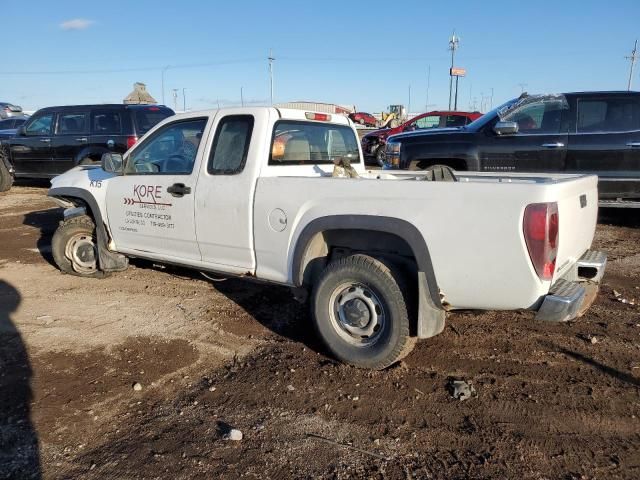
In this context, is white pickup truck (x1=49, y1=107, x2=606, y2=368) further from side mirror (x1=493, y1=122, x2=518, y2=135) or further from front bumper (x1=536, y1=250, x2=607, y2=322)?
side mirror (x1=493, y1=122, x2=518, y2=135)

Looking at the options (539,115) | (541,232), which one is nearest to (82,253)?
(541,232)

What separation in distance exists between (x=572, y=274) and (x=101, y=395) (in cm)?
329

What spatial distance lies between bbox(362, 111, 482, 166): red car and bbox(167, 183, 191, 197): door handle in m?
12.4

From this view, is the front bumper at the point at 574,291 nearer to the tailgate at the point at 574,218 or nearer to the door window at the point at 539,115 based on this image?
the tailgate at the point at 574,218

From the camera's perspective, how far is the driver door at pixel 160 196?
4.44m

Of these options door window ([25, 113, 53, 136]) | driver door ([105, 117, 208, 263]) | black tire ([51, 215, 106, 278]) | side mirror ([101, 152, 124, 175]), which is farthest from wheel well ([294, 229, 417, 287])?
door window ([25, 113, 53, 136])

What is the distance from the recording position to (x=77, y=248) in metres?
5.77

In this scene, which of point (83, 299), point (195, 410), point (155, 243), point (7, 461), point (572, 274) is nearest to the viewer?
point (7, 461)

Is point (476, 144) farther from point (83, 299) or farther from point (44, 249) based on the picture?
point (44, 249)

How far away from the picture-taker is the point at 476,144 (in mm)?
7602

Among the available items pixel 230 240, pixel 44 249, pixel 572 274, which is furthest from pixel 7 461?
pixel 44 249

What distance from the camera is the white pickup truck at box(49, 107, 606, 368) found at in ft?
9.70

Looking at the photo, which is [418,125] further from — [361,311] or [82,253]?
[361,311]

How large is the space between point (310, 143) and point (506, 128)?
4.01 meters
